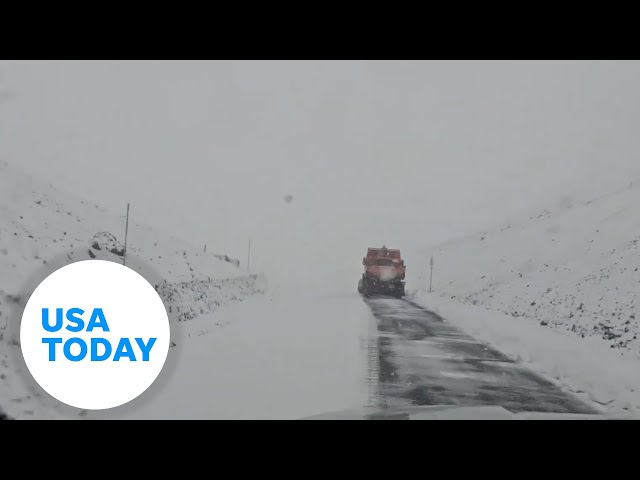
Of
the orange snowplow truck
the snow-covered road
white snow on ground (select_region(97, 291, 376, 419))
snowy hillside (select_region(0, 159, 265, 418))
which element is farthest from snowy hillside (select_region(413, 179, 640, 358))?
snowy hillside (select_region(0, 159, 265, 418))

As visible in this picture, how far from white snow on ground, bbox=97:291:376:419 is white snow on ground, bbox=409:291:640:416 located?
142 inches

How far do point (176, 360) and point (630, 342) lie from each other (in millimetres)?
12702

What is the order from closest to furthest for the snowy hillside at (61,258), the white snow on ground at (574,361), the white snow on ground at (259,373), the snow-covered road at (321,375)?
the white snow on ground at (259,373) < the snow-covered road at (321,375) < the snowy hillside at (61,258) < the white snow on ground at (574,361)

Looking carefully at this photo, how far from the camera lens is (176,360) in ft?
36.9

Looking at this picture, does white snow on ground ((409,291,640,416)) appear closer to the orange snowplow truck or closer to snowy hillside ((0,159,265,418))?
snowy hillside ((0,159,265,418))

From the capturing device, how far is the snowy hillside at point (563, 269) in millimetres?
22188

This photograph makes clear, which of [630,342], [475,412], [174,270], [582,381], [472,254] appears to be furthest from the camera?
[472,254]

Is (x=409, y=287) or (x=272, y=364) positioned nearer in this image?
(x=272, y=364)

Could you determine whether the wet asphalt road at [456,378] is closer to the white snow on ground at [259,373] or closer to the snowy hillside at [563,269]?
the white snow on ground at [259,373]

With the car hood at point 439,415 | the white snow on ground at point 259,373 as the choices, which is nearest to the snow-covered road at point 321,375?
the white snow on ground at point 259,373

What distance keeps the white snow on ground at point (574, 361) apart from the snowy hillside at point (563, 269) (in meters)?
1.36

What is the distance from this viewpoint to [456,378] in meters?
10.9
